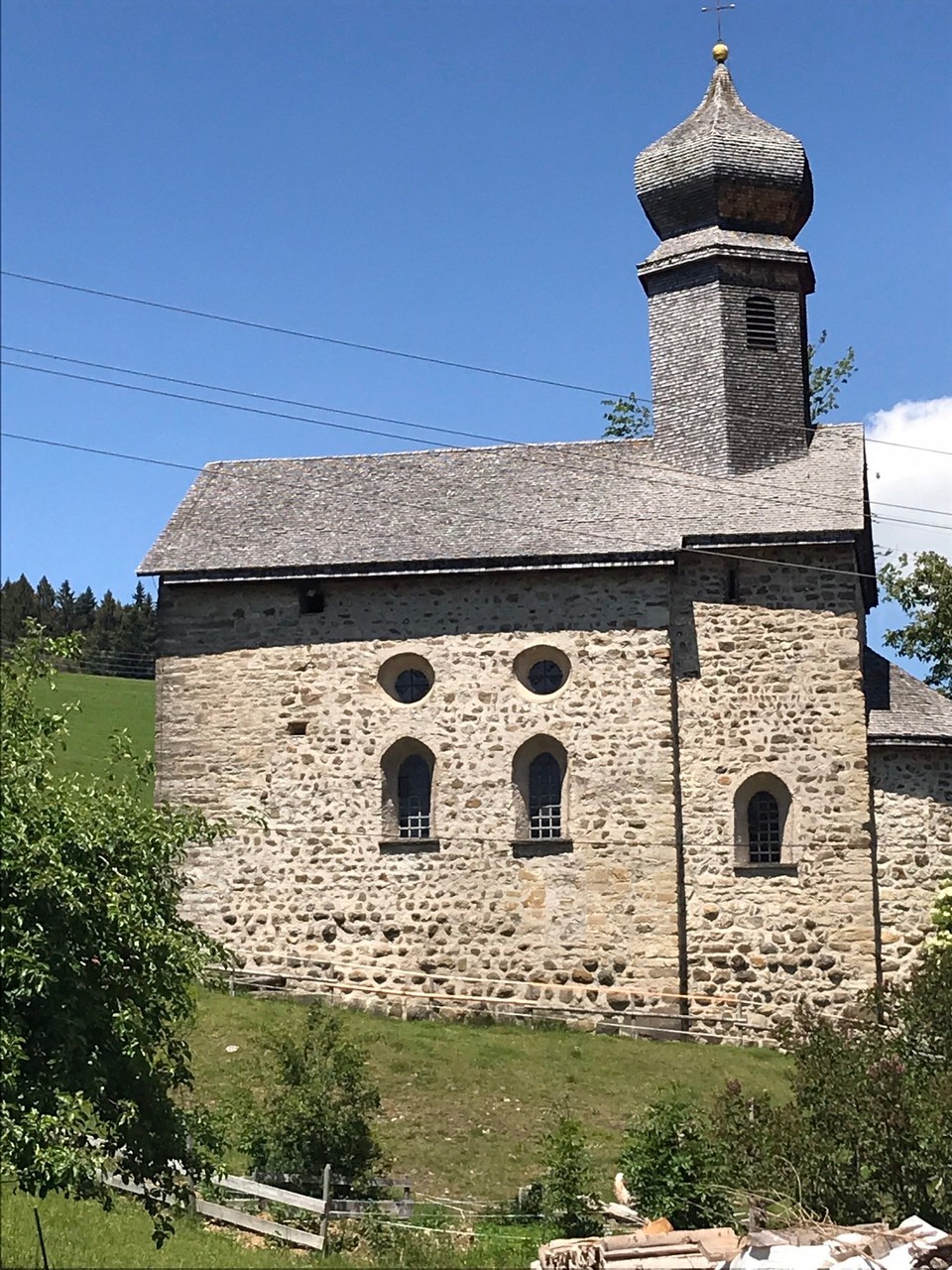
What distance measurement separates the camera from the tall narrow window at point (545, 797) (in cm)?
2702

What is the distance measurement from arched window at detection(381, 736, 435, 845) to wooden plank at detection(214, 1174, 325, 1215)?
31.7 feet

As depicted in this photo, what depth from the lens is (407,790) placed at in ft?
90.8

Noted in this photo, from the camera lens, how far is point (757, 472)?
2898 centimetres

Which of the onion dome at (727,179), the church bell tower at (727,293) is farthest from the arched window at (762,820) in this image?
the onion dome at (727,179)

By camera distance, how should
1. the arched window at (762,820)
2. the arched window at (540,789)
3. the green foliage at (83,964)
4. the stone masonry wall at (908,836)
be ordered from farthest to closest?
the arched window at (540,789) < the arched window at (762,820) < the stone masonry wall at (908,836) < the green foliage at (83,964)

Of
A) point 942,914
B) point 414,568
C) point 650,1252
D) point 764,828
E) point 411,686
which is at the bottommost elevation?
point 650,1252

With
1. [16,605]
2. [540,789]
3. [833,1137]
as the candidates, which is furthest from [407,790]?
[16,605]

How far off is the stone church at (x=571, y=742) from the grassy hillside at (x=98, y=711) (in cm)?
1681

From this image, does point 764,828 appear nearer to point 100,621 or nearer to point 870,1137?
point 870,1137

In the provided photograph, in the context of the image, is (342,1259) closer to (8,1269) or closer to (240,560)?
(8,1269)

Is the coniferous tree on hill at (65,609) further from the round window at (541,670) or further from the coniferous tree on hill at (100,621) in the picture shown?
the round window at (541,670)

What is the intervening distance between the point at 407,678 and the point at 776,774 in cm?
615

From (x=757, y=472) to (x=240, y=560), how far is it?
8.82 metres

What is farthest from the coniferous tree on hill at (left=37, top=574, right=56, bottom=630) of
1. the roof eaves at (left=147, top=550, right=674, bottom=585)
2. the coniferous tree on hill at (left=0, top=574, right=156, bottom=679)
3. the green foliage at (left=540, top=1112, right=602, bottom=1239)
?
the green foliage at (left=540, top=1112, right=602, bottom=1239)
